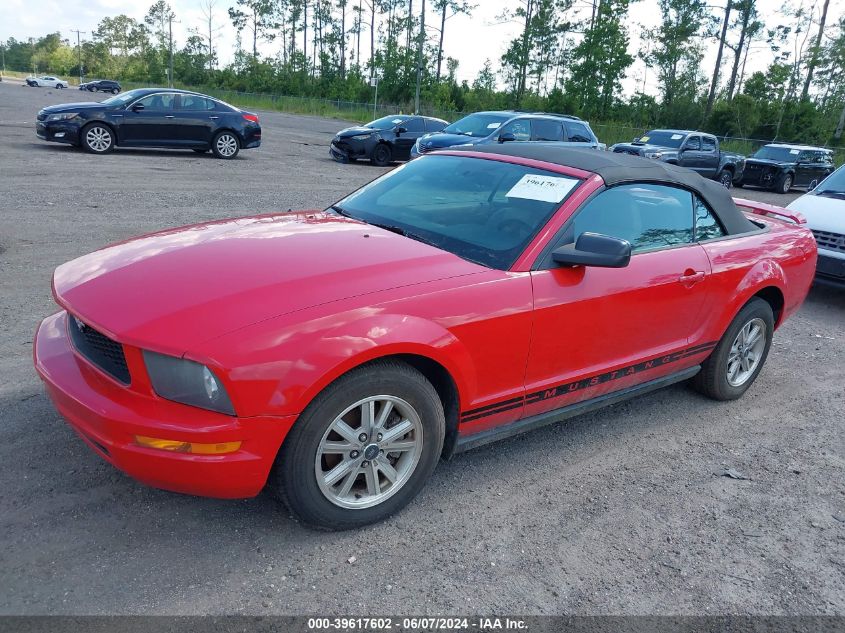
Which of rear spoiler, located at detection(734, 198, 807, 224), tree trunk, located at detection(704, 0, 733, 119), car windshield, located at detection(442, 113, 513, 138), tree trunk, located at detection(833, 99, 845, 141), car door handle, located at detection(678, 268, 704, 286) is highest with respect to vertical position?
tree trunk, located at detection(704, 0, 733, 119)

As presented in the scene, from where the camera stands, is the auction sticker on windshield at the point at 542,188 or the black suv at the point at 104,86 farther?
the black suv at the point at 104,86

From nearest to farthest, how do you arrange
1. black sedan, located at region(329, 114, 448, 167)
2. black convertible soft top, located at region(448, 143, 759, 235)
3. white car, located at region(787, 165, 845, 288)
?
black convertible soft top, located at region(448, 143, 759, 235) < white car, located at region(787, 165, 845, 288) < black sedan, located at region(329, 114, 448, 167)

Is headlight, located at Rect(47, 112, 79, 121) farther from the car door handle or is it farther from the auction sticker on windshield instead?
the car door handle

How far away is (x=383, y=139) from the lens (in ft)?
61.8

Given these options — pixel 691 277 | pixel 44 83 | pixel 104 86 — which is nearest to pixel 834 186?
pixel 691 277

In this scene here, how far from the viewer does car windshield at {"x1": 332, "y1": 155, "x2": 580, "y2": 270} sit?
11.2 ft

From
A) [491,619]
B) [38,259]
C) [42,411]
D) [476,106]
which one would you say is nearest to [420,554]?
[491,619]

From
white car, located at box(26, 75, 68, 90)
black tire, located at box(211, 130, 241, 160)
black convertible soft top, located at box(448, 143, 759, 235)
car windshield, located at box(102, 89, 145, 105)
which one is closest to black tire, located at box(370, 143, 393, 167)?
black tire, located at box(211, 130, 241, 160)

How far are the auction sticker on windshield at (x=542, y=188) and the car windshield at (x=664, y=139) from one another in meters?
19.4

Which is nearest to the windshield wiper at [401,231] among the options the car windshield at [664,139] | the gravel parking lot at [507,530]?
the gravel parking lot at [507,530]

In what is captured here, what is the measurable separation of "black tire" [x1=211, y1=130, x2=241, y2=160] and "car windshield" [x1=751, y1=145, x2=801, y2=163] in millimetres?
17056

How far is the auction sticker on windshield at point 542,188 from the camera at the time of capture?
11.7ft

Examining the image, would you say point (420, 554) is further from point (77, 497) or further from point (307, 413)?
point (77, 497)

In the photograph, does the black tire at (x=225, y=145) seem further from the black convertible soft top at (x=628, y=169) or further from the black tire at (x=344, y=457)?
the black tire at (x=344, y=457)
